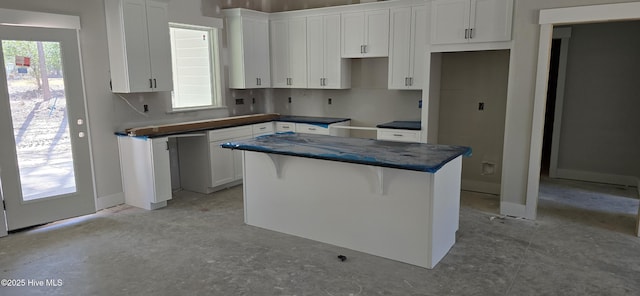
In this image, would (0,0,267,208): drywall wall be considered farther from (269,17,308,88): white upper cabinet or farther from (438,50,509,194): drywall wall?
(438,50,509,194): drywall wall

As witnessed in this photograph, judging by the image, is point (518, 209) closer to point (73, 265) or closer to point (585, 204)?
point (585, 204)

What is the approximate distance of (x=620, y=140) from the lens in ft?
18.4

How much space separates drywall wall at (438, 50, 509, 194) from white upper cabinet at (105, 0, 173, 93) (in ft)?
11.3

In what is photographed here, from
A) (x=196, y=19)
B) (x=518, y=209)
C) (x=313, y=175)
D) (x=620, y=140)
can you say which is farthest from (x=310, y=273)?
(x=620, y=140)

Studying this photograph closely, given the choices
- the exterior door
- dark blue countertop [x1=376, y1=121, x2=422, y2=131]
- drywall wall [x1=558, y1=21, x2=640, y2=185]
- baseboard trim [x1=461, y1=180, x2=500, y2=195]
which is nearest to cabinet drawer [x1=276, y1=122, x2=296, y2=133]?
dark blue countertop [x1=376, y1=121, x2=422, y2=131]

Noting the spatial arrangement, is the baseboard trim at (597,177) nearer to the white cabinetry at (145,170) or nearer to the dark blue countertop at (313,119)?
the dark blue countertop at (313,119)

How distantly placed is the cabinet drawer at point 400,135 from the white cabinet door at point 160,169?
2.59m

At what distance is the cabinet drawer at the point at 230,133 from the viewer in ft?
17.5

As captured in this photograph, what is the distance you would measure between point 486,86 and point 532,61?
1022 millimetres

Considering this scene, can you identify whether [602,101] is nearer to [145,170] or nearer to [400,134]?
[400,134]

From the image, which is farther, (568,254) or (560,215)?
(560,215)

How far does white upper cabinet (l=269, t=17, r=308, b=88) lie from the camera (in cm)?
614

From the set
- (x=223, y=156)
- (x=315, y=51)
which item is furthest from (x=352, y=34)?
(x=223, y=156)

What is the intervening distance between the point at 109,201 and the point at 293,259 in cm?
262
